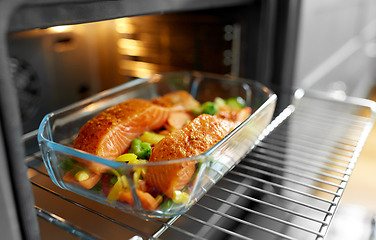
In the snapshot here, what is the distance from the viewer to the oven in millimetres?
552

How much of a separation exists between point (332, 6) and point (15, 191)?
136 centimetres

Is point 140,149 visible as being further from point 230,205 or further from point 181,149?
point 230,205

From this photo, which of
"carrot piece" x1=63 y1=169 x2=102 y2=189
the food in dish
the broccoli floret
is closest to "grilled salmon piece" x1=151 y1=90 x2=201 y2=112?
the food in dish

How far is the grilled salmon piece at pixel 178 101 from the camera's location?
864mm

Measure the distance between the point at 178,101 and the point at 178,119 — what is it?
4.3 inches

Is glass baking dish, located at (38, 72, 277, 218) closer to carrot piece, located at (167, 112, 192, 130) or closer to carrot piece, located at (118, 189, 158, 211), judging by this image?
carrot piece, located at (118, 189, 158, 211)

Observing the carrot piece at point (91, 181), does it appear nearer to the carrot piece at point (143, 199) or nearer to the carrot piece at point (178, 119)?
the carrot piece at point (143, 199)

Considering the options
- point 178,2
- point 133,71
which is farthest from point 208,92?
point 178,2

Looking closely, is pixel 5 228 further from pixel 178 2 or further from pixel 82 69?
pixel 82 69

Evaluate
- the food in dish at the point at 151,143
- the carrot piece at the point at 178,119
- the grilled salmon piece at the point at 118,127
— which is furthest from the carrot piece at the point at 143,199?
the carrot piece at the point at 178,119

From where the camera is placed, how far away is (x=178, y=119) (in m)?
0.82

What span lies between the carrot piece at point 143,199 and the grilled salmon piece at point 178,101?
37cm

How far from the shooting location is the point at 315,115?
1.04 m

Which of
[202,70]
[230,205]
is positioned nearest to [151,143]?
[230,205]
